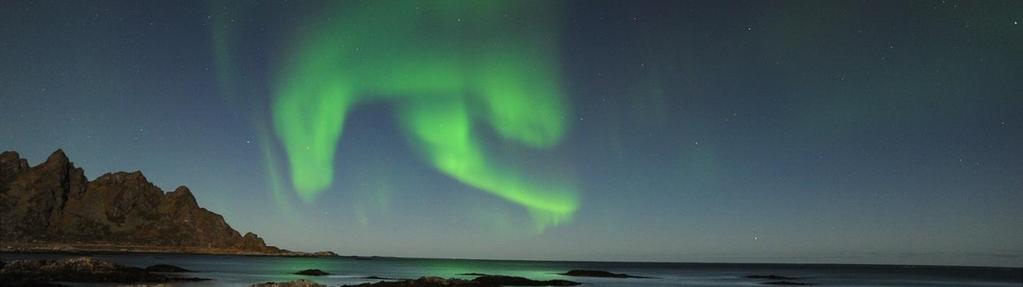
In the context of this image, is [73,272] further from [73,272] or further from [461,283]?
[461,283]

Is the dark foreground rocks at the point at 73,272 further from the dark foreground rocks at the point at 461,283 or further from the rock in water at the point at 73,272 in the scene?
the dark foreground rocks at the point at 461,283

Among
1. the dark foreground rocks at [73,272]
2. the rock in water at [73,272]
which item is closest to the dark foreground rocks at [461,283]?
the dark foreground rocks at [73,272]

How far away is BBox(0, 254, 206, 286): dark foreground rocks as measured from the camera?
206 feet

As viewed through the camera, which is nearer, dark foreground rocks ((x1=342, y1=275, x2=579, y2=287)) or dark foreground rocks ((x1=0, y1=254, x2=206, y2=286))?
dark foreground rocks ((x1=0, y1=254, x2=206, y2=286))

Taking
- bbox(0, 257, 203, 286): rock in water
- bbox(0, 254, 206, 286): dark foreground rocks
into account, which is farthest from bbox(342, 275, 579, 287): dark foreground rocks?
bbox(0, 257, 203, 286): rock in water

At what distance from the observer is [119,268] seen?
7531cm

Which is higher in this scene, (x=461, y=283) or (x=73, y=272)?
(x=73, y=272)

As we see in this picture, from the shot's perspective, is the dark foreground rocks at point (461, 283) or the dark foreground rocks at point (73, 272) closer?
the dark foreground rocks at point (73, 272)

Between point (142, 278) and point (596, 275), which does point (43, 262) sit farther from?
point (596, 275)

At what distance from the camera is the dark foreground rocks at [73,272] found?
206ft

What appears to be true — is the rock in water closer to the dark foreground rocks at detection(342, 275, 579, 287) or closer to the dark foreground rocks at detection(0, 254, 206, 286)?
the dark foreground rocks at detection(0, 254, 206, 286)

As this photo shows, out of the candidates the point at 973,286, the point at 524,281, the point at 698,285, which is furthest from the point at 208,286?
the point at 973,286

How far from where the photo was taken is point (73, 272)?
68250 millimetres

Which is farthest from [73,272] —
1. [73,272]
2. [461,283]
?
[461,283]
